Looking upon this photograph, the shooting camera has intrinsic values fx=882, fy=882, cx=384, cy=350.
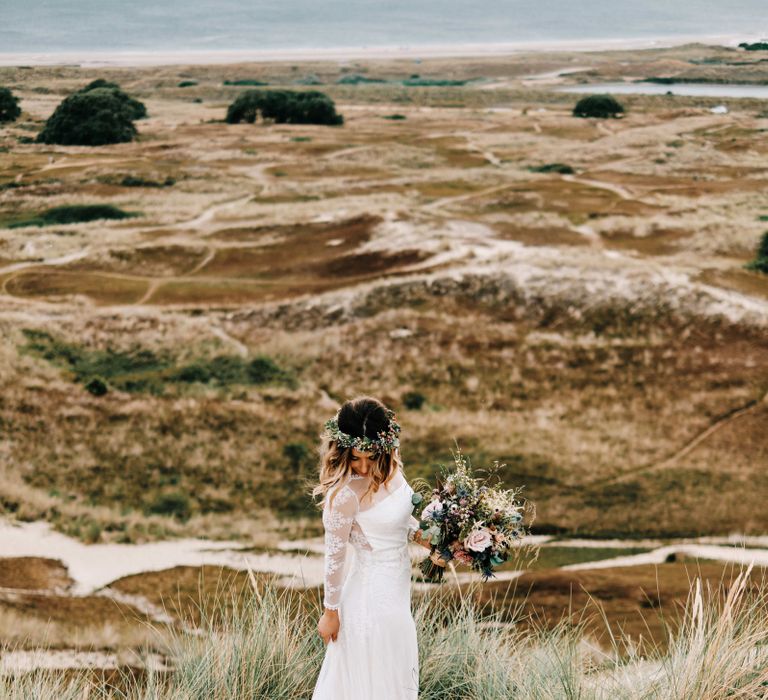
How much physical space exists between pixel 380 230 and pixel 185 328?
41.5 ft

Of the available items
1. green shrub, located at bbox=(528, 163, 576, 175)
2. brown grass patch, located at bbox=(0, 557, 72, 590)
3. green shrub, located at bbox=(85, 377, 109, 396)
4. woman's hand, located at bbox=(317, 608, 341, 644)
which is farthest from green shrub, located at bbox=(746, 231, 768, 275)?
woman's hand, located at bbox=(317, 608, 341, 644)

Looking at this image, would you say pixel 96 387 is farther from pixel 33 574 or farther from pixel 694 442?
pixel 694 442

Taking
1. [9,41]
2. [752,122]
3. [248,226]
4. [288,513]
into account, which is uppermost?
[9,41]

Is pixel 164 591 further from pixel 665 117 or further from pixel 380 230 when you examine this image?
pixel 665 117

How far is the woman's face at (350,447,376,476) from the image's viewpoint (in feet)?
18.3

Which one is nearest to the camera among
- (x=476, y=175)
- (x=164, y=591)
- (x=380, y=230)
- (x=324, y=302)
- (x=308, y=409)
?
(x=164, y=591)

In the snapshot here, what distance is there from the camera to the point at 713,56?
94.9 metres

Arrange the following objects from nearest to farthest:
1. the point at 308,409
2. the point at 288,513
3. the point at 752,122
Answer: the point at 288,513, the point at 308,409, the point at 752,122

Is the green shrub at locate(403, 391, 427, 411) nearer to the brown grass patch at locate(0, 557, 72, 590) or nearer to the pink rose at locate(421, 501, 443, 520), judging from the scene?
the brown grass patch at locate(0, 557, 72, 590)

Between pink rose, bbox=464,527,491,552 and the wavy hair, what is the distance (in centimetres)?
70

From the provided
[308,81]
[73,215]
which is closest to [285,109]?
[308,81]

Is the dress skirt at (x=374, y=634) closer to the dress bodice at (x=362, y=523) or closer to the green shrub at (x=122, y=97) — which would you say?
the dress bodice at (x=362, y=523)

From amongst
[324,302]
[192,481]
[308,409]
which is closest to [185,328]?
[324,302]

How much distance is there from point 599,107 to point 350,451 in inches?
2928
